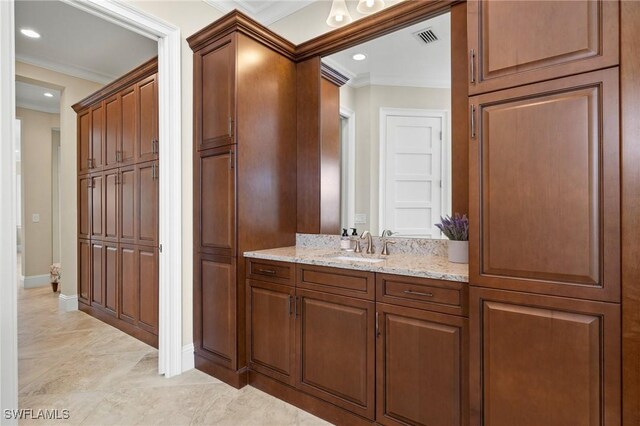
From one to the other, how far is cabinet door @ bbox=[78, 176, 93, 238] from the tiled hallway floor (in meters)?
1.22

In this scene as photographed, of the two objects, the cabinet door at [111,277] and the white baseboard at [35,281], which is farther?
the white baseboard at [35,281]

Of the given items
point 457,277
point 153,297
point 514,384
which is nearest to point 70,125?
point 153,297

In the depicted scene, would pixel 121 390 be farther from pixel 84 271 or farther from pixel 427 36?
pixel 427 36

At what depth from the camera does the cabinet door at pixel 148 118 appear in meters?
2.96

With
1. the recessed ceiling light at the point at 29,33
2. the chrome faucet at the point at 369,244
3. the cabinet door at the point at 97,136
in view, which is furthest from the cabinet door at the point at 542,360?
the recessed ceiling light at the point at 29,33

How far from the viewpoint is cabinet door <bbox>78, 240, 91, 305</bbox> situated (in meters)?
3.90

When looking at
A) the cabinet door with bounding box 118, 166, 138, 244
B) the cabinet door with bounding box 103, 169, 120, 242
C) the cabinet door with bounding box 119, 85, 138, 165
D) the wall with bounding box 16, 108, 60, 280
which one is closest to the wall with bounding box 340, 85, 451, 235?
the cabinet door with bounding box 119, 85, 138, 165

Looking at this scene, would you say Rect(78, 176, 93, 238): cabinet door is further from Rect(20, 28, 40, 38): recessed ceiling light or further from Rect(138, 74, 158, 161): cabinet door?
Rect(20, 28, 40, 38): recessed ceiling light

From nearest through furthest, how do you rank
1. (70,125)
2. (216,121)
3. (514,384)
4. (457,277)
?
(514,384) < (457,277) < (216,121) < (70,125)

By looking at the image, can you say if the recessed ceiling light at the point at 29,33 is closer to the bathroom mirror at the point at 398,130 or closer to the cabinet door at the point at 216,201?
the cabinet door at the point at 216,201

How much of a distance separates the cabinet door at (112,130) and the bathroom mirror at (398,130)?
2291mm

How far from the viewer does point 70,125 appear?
13.5 ft

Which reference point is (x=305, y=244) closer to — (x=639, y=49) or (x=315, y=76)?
(x=315, y=76)

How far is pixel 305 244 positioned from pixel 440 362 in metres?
1.44
